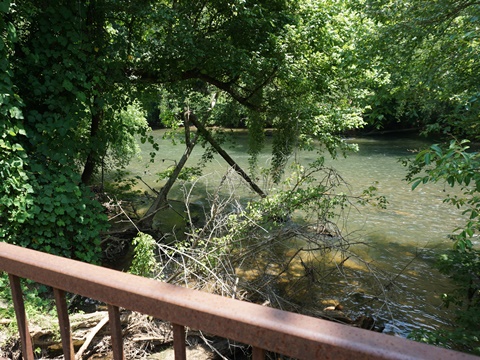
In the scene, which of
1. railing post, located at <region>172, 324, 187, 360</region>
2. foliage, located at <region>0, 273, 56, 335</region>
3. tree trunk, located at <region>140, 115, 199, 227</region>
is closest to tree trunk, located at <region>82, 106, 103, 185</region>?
tree trunk, located at <region>140, 115, 199, 227</region>

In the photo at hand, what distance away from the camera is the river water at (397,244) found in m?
5.39

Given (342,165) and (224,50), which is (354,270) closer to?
(224,50)

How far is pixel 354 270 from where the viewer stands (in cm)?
667

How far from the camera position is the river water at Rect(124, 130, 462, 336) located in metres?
5.39

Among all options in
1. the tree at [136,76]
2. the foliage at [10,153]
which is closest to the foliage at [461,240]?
the tree at [136,76]

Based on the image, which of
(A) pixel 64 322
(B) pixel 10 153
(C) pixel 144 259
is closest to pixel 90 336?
(C) pixel 144 259

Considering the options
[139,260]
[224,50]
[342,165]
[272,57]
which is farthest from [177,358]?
[342,165]

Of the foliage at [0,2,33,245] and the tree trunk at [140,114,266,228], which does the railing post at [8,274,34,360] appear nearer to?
the foliage at [0,2,33,245]

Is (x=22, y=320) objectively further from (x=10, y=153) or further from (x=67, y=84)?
(x=67, y=84)

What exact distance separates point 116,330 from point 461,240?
2552 mm

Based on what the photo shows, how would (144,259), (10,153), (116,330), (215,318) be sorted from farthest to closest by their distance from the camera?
(144,259)
(10,153)
(116,330)
(215,318)

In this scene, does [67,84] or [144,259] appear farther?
[144,259]

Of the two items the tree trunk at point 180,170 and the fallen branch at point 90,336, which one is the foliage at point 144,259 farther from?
the tree trunk at point 180,170

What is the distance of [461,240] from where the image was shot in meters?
2.66
